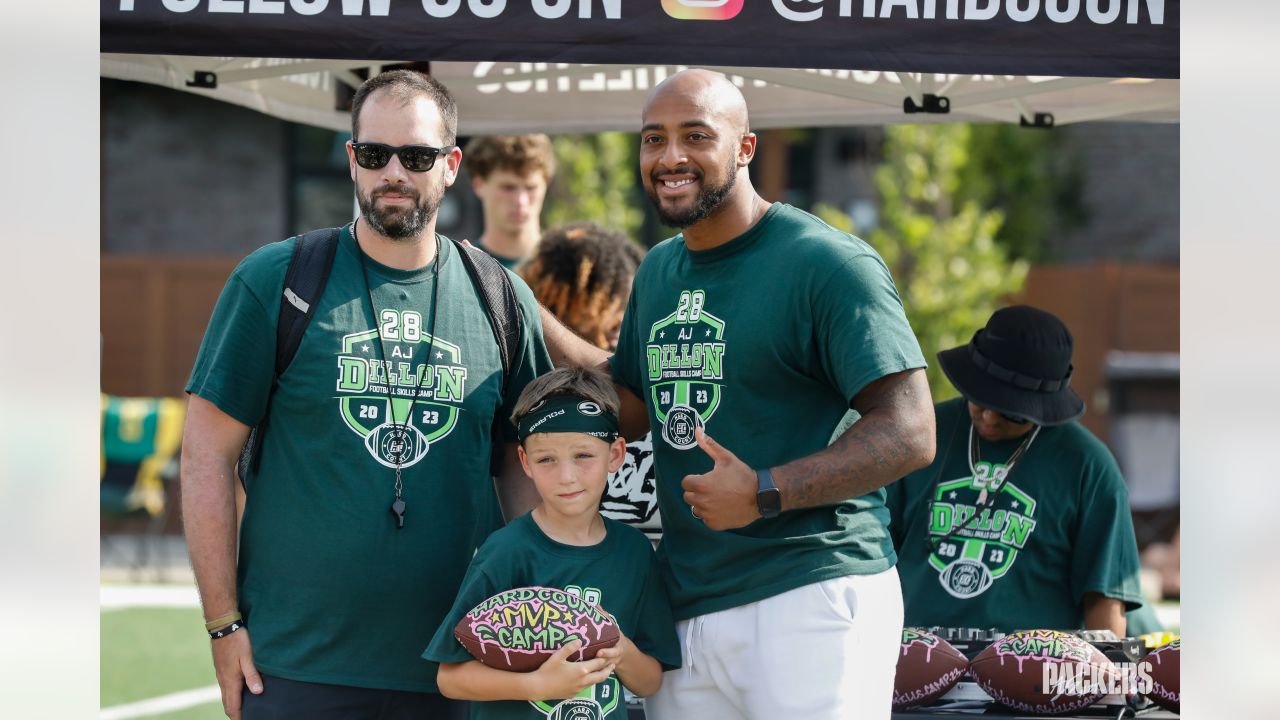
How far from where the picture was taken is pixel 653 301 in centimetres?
342

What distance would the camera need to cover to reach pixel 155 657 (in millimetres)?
8992

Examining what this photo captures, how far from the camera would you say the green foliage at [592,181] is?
14.8 meters

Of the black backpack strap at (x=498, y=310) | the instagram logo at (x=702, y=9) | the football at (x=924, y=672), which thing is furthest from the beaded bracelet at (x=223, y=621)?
the football at (x=924, y=672)

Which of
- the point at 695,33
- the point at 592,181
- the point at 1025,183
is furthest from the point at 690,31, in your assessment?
the point at 1025,183

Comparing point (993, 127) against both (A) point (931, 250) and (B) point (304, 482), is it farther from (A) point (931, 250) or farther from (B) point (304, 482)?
(B) point (304, 482)

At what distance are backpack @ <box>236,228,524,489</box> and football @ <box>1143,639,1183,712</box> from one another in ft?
6.96

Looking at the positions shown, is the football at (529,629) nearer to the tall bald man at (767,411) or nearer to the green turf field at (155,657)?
the tall bald man at (767,411)

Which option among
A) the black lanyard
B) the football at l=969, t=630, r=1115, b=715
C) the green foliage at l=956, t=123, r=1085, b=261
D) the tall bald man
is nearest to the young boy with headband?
the tall bald man

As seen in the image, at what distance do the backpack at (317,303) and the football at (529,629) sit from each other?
58cm

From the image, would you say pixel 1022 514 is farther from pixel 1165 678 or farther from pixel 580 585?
pixel 580 585

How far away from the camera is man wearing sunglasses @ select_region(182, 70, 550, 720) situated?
3.29 meters
